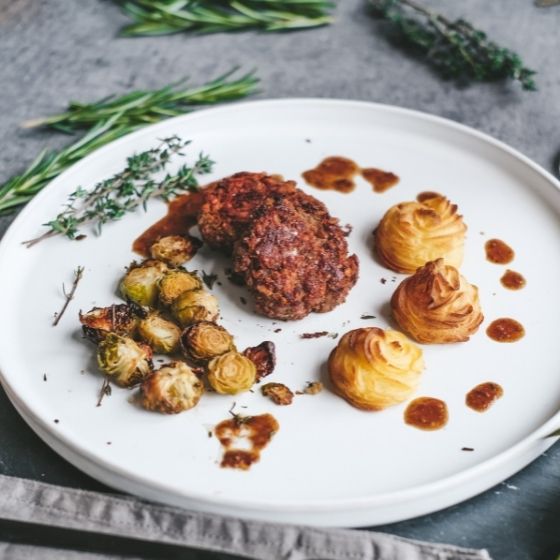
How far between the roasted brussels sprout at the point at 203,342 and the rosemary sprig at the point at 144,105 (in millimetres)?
2064

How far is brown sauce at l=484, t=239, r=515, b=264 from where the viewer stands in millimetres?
4480

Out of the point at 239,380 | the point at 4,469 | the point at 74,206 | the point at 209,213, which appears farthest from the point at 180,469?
the point at 74,206

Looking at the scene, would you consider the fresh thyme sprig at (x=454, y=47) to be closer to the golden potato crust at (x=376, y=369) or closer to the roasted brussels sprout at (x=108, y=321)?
the golden potato crust at (x=376, y=369)

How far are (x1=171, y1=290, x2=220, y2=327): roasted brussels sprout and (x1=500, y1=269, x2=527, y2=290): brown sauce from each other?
1.55 m

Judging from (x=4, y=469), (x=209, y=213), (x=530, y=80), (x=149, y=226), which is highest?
(x=530, y=80)

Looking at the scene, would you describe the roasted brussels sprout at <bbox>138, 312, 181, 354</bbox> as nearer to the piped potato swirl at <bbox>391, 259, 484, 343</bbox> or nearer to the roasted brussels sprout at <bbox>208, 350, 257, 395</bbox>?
the roasted brussels sprout at <bbox>208, 350, 257, 395</bbox>

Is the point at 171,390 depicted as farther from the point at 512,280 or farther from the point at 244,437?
the point at 512,280

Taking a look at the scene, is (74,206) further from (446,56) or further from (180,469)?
(446,56)

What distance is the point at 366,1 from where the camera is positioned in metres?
6.63

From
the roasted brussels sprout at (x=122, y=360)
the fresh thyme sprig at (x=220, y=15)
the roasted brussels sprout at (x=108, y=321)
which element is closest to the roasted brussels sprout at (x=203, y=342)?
the roasted brussels sprout at (x=122, y=360)

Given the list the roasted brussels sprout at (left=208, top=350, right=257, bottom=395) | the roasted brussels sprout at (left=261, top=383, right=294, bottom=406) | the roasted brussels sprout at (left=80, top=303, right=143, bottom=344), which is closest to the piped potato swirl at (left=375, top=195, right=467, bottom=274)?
the roasted brussels sprout at (left=261, top=383, right=294, bottom=406)

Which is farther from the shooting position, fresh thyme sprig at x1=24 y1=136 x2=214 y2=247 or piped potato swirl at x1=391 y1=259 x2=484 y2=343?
fresh thyme sprig at x1=24 y1=136 x2=214 y2=247

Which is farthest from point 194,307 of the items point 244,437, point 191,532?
point 191,532

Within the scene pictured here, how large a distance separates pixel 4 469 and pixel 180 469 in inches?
33.5
